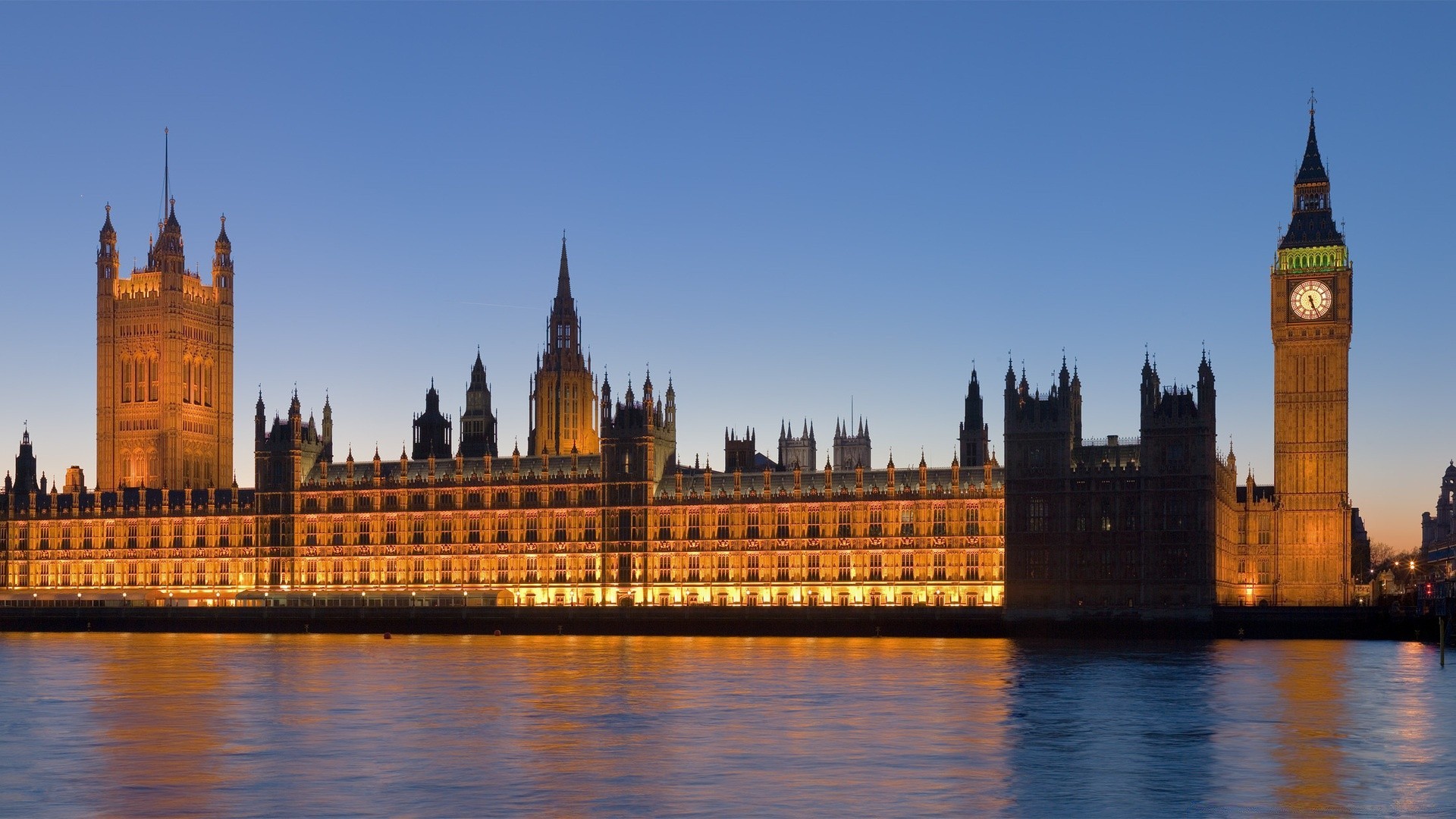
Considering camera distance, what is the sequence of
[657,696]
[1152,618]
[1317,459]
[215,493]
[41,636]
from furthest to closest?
[215,493] < [1317,459] < [41,636] < [1152,618] < [657,696]

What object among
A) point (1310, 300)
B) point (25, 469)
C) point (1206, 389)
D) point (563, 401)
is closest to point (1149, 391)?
point (1206, 389)

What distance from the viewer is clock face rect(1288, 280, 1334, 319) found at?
164 m

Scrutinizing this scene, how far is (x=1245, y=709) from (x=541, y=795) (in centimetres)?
3313

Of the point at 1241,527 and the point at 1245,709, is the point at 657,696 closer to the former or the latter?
the point at 1245,709

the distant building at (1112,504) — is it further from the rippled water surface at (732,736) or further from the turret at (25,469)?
the turret at (25,469)

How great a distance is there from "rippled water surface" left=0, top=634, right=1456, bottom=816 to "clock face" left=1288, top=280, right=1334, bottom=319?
66094 mm

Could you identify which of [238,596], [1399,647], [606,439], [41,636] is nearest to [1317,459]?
[1399,647]

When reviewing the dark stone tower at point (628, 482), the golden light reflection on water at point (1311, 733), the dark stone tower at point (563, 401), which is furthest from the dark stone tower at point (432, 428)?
the golden light reflection on water at point (1311, 733)

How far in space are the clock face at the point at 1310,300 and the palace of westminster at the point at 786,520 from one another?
0.18 meters

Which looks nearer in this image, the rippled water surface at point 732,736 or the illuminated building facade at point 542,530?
the rippled water surface at point 732,736

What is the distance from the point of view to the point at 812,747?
57.2m

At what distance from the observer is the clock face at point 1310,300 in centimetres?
16388

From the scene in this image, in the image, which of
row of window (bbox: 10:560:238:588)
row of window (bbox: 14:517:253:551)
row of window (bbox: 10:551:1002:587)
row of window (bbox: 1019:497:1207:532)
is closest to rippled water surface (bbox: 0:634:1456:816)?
row of window (bbox: 1019:497:1207:532)

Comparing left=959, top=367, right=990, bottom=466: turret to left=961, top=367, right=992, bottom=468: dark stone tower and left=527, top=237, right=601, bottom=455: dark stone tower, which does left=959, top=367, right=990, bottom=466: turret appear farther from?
left=527, top=237, right=601, bottom=455: dark stone tower
